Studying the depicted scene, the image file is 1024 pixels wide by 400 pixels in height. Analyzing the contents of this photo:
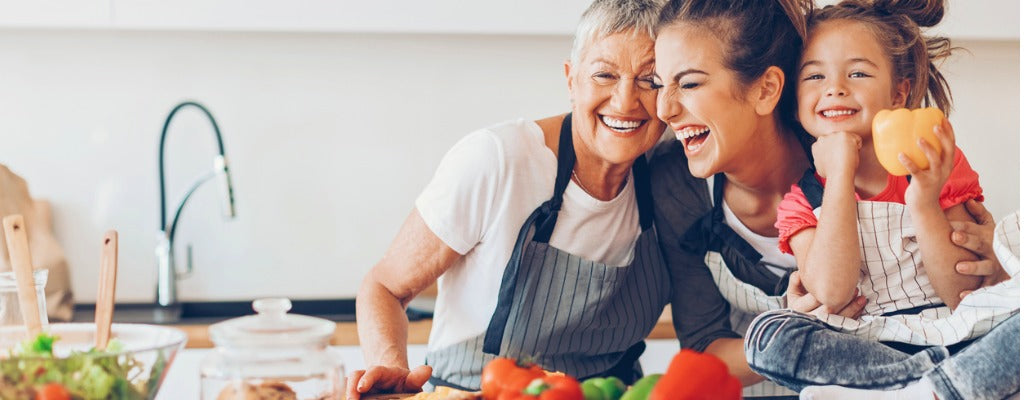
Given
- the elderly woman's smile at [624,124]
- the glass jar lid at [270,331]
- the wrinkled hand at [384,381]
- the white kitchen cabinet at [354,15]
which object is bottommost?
the wrinkled hand at [384,381]

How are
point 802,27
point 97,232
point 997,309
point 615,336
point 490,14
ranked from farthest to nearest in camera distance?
point 97,232 < point 490,14 < point 615,336 < point 802,27 < point 997,309

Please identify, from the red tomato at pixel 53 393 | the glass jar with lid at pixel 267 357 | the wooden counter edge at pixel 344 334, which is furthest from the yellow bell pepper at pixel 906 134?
the wooden counter edge at pixel 344 334

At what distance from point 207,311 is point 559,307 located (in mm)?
1348

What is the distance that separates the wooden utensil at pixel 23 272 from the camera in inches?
39.7

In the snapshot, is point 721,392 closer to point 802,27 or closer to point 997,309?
point 997,309

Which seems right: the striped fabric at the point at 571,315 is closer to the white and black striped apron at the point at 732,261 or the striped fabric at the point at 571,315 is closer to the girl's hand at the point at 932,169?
the white and black striped apron at the point at 732,261

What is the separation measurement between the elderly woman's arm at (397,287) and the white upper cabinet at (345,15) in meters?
0.87

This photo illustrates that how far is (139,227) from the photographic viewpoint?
2.66 metres

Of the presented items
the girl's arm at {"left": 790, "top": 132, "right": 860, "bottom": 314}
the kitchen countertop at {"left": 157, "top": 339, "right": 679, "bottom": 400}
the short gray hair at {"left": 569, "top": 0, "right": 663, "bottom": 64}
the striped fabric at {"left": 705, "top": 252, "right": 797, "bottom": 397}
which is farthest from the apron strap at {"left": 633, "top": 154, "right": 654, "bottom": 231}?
the kitchen countertop at {"left": 157, "top": 339, "right": 679, "bottom": 400}

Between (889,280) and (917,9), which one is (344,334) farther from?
(917,9)

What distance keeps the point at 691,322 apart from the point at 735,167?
31 centimetres

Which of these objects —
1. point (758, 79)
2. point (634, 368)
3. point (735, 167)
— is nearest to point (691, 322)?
point (634, 368)

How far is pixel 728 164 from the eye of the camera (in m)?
1.53

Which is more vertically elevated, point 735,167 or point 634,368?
point 735,167
